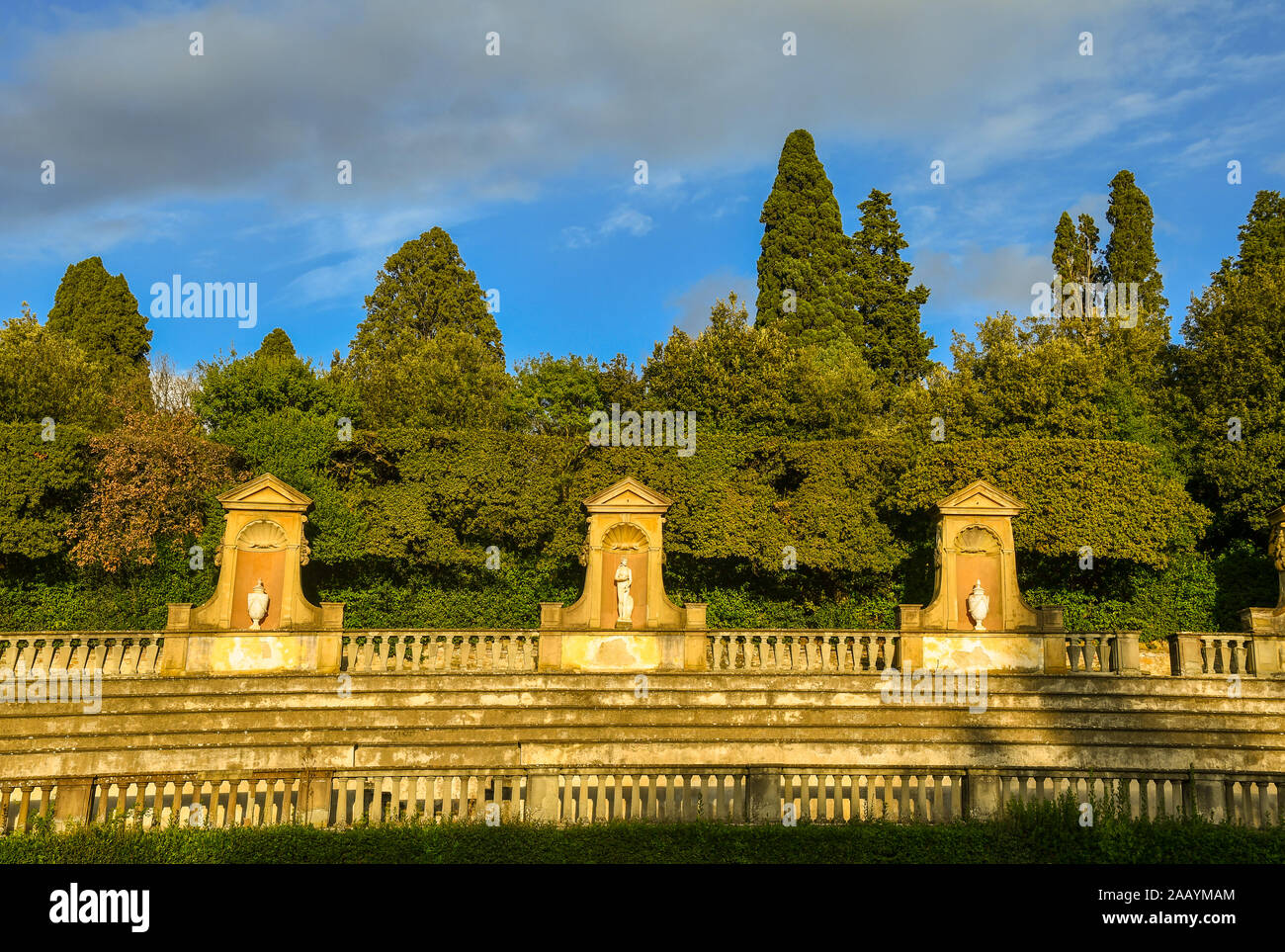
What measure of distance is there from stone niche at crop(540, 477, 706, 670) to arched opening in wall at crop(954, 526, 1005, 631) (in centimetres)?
528

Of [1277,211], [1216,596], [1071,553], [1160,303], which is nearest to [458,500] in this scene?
[1071,553]

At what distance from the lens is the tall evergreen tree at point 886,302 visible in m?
45.6

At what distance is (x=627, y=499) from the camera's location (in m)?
21.8

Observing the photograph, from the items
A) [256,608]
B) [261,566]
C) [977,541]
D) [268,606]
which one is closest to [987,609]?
[977,541]

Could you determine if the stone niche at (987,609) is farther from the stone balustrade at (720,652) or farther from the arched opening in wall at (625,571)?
the arched opening in wall at (625,571)

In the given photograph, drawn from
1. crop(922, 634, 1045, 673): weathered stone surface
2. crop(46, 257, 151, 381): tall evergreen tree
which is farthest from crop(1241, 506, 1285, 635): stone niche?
crop(46, 257, 151, 381): tall evergreen tree

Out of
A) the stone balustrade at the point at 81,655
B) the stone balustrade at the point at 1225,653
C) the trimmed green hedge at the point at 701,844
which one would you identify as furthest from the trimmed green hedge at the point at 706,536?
the trimmed green hedge at the point at 701,844

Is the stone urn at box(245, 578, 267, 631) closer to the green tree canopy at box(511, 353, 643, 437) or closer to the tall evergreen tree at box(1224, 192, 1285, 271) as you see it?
the green tree canopy at box(511, 353, 643, 437)

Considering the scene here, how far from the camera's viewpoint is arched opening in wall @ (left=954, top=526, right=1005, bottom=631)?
21125mm

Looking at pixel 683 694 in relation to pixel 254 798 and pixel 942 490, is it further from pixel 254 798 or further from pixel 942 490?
pixel 942 490

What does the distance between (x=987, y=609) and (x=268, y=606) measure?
14273mm

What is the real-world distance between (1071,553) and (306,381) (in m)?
21.2

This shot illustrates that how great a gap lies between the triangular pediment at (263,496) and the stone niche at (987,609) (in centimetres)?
1253

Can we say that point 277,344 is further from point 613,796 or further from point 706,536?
point 613,796
